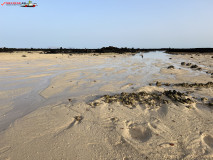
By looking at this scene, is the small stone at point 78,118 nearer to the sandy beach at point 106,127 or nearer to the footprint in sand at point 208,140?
the sandy beach at point 106,127

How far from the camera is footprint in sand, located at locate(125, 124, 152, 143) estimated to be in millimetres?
2535

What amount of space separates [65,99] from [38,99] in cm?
79

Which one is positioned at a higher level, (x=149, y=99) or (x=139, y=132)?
(x=149, y=99)

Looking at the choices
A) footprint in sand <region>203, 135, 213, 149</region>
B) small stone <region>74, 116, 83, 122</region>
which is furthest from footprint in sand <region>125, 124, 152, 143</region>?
small stone <region>74, 116, 83, 122</region>

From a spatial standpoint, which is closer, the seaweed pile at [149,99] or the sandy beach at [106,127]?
the sandy beach at [106,127]

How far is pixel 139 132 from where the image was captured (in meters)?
2.72

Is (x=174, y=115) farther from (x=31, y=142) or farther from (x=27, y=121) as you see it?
(x=27, y=121)

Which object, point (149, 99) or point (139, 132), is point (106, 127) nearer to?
point (139, 132)

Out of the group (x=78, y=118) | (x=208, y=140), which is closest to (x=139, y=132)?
(x=208, y=140)

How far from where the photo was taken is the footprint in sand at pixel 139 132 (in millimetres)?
2535

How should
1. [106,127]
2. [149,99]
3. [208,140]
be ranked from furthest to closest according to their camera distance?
[149,99], [106,127], [208,140]

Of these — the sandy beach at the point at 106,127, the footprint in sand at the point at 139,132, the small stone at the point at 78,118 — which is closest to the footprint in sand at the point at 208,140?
the sandy beach at the point at 106,127

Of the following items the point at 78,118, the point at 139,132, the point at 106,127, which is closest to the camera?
the point at 139,132

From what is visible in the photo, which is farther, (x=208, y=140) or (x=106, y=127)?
(x=106, y=127)
